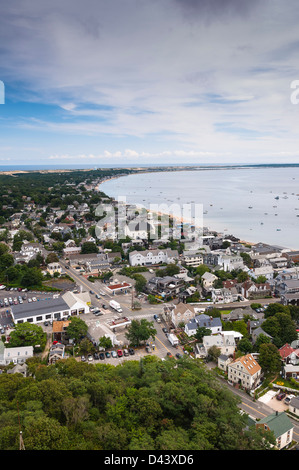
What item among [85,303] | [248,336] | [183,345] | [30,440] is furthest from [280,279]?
[30,440]

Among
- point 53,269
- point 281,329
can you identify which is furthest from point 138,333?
point 53,269

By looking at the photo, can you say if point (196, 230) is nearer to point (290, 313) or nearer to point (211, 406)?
point (290, 313)

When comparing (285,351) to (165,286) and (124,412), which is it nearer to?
(124,412)

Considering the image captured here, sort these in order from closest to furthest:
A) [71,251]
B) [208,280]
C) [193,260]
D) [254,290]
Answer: [254,290]
[208,280]
[193,260]
[71,251]

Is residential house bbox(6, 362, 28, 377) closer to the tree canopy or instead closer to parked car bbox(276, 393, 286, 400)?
the tree canopy
